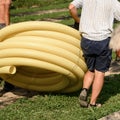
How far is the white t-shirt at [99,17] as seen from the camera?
596cm

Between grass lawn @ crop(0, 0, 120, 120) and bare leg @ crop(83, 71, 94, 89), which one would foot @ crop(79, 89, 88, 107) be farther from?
bare leg @ crop(83, 71, 94, 89)

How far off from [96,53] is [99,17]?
1.69 feet

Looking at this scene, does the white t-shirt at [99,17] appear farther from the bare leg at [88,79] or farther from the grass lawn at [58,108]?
the grass lawn at [58,108]

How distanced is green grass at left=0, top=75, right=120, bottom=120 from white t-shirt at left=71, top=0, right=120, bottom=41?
1.03 m

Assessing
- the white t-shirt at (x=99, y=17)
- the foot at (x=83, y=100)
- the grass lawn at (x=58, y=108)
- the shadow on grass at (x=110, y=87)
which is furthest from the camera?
the shadow on grass at (x=110, y=87)

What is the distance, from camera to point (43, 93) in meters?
7.16

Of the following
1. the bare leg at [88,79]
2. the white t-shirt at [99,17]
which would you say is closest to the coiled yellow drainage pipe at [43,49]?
the bare leg at [88,79]

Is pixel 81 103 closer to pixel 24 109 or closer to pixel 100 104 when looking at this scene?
pixel 100 104

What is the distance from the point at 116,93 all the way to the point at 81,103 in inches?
43.5

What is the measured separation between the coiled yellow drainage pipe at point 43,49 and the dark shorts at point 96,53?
0.19m

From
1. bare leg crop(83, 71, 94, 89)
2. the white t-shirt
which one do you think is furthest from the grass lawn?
the white t-shirt

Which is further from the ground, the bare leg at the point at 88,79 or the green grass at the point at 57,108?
the bare leg at the point at 88,79

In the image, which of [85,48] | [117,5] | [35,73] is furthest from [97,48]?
Result: [35,73]

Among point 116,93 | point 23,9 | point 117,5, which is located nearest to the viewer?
point 117,5
